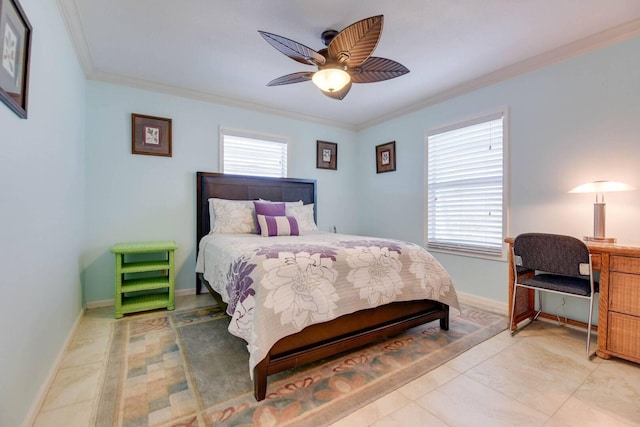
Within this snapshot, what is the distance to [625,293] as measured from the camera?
1.90 m

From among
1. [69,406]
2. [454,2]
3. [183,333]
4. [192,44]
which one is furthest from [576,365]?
[192,44]

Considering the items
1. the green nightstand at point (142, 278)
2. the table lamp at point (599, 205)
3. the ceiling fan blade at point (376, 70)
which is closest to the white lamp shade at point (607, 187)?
the table lamp at point (599, 205)

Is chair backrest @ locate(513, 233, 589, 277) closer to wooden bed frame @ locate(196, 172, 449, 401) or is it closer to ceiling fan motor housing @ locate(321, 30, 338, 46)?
wooden bed frame @ locate(196, 172, 449, 401)

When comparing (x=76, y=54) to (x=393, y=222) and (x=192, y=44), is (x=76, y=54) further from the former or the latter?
(x=393, y=222)

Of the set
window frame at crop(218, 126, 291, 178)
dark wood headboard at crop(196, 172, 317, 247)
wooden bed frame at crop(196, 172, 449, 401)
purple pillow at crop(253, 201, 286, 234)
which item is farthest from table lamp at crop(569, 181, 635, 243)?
window frame at crop(218, 126, 291, 178)

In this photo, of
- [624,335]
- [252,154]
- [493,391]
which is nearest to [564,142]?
[624,335]

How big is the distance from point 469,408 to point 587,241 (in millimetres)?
1648

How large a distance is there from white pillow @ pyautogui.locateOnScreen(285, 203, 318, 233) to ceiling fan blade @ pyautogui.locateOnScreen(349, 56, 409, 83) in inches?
68.6

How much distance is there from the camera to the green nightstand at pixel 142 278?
2674 mm

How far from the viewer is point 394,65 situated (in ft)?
6.97

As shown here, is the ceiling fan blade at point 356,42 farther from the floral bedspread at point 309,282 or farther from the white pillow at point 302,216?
the white pillow at point 302,216

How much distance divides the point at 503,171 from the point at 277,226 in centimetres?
240

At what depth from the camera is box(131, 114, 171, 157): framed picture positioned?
3.11 meters

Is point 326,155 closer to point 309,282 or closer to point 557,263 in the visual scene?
point 309,282
